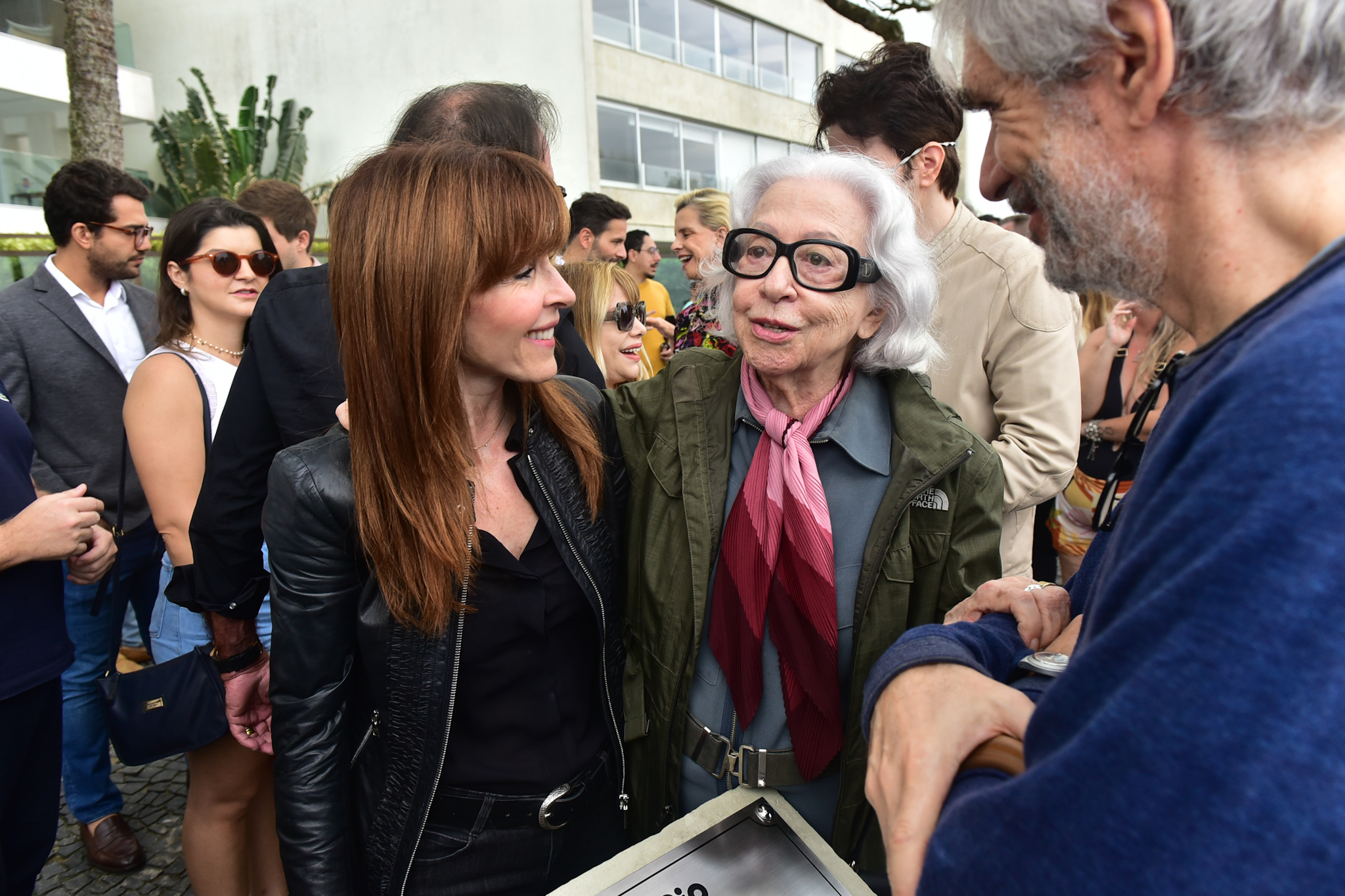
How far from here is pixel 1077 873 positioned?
0.57 meters

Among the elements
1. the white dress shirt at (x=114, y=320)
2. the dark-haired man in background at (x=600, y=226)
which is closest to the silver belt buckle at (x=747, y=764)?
the white dress shirt at (x=114, y=320)

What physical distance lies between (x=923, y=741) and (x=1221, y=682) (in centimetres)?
39

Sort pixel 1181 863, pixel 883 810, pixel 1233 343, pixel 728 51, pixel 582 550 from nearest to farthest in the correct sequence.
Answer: pixel 1181 863 → pixel 1233 343 → pixel 883 810 → pixel 582 550 → pixel 728 51

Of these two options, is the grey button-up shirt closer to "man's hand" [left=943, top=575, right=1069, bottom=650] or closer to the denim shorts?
"man's hand" [left=943, top=575, right=1069, bottom=650]

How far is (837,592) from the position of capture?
1.73 m

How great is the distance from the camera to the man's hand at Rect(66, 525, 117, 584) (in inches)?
93.1

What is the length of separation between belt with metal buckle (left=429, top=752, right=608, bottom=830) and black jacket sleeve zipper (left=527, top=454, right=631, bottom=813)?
0.15 m

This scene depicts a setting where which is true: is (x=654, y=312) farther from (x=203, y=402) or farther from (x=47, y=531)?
(x=47, y=531)

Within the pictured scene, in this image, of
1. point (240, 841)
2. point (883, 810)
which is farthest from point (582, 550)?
point (240, 841)

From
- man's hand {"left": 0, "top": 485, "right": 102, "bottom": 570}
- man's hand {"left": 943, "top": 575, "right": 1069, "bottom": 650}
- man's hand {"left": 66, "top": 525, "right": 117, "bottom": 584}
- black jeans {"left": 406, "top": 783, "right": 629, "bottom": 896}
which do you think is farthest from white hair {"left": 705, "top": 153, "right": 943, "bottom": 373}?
man's hand {"left": 66, "top": 525, "right": 117, "bottom": 584}

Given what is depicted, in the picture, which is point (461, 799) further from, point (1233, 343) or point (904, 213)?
point (904, 213)

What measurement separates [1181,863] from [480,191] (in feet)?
4.76

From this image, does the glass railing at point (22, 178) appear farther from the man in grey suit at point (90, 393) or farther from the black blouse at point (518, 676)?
the black blouse at point (518, 676)

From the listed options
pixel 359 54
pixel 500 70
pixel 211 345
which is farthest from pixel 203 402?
pixel 359 54
